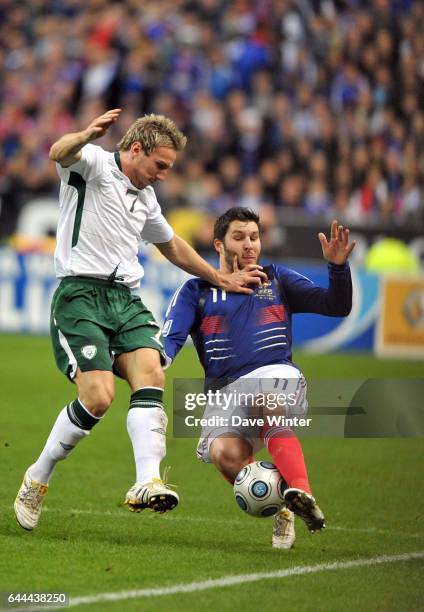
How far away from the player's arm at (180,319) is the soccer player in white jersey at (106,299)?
0.18 feet

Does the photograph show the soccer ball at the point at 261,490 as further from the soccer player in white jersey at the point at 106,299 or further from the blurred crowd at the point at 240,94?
the blurred crowd at the point at 240,94

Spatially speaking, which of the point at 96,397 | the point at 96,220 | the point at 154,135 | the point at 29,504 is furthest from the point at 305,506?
the point at 154,135

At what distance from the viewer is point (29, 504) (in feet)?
20.7

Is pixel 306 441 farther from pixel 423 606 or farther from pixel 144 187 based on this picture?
pixel 423 606

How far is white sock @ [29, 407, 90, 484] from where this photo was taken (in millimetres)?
6223

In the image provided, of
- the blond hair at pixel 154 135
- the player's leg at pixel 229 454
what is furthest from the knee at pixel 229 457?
the blond hair at pixel 154 135

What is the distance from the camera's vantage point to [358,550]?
20.7ft

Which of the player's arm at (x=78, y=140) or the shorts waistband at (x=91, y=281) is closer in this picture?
the player's arm at (x=78, y=140)

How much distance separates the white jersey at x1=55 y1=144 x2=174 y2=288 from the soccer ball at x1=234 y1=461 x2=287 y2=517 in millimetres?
1276

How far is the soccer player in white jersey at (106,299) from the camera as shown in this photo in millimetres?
6195

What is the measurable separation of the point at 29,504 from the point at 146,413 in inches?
31.5

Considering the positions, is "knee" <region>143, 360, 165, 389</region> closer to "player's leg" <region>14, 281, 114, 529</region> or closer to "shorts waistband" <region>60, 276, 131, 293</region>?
"player's leg" <region>14, 281, 114, 529</region>

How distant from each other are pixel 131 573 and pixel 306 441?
580 centimetres

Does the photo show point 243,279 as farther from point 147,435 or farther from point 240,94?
point 240,94
